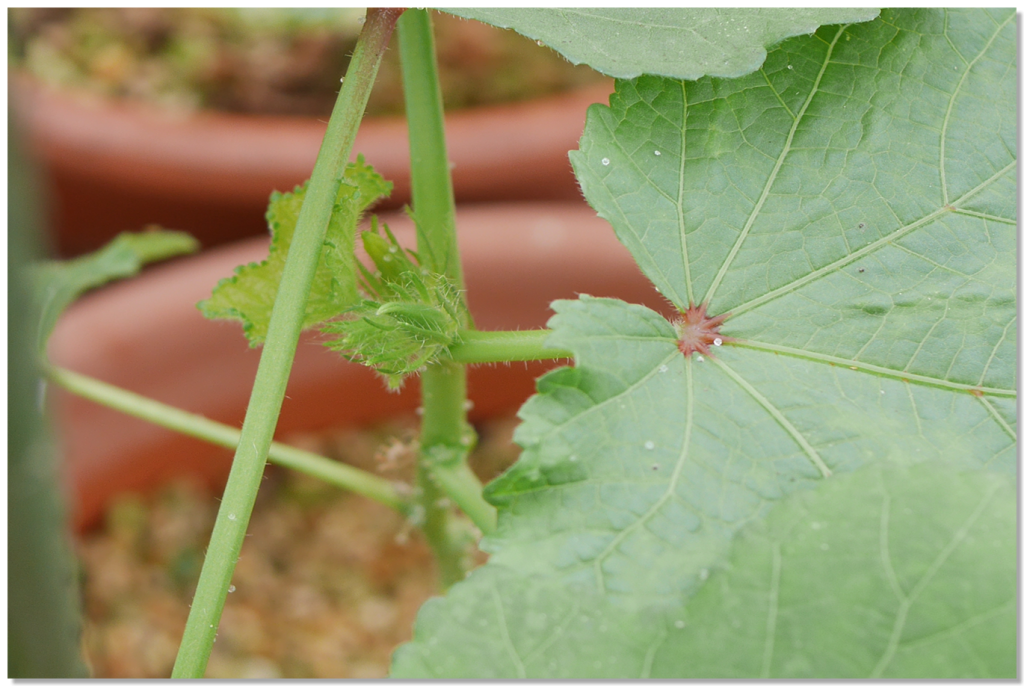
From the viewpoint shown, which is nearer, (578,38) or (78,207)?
(578,38)

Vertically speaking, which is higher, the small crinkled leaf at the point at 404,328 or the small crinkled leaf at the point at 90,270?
the small crinkled leaf at the point at 90,270

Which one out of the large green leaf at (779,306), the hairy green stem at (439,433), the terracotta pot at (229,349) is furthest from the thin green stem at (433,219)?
the terracotta pot at (229,349)

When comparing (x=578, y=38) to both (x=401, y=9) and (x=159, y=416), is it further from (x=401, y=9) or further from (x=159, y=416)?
(x=159, y=416)

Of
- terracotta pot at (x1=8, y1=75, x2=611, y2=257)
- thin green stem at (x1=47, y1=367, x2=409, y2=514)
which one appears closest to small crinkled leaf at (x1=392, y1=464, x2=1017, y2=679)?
thin green stem at (x1=47, y1=367, x2=409, y2=514)

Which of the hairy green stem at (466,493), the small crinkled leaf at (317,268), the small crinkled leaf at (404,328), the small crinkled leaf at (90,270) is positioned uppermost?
the small crinkled leaf at (90,270)

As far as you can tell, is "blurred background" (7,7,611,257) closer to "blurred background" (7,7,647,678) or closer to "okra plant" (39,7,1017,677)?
"blurred background" (7,7,647,678)

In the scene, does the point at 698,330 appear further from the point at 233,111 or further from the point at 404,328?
the point at 233,111

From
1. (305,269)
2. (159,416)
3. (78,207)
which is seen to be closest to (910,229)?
(305,269)

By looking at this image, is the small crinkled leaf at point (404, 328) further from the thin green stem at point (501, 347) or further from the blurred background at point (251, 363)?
the blurred background at point (251, 363)
